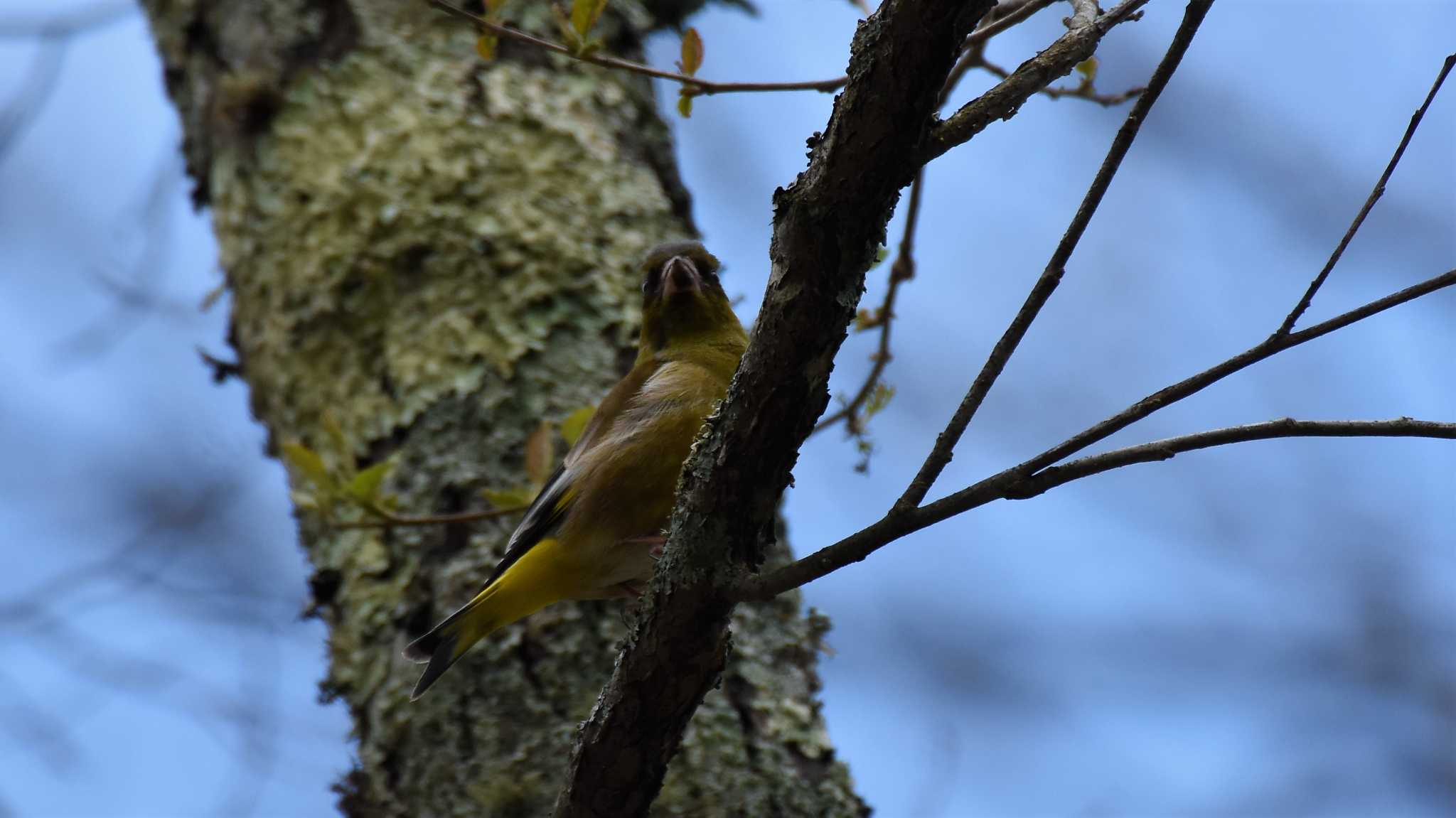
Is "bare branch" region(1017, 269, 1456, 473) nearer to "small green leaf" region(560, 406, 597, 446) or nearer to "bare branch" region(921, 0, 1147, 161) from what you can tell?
"bare branch" region(921, 0, 1147, 161)

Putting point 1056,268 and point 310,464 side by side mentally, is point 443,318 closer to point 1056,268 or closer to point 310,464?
point 310,464

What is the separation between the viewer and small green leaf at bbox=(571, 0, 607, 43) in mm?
2924

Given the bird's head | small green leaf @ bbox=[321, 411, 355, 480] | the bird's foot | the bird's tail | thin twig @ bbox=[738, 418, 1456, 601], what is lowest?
thin twig @ bbox=[738, 418, 1456, 601]

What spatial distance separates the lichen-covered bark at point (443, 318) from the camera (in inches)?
138

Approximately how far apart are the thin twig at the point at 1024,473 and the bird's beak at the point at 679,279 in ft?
6.61

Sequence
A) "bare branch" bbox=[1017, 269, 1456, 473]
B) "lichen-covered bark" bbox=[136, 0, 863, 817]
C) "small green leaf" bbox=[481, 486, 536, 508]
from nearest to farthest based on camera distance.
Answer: "bare branch" bbox=[1017, 269, 1456, 473]
"lichen-covered bark" bbox=[136, 0, 863, 817]
"small green leaf" bbox=[481, 486, 536, 508]

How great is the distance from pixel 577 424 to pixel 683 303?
1.93 feet

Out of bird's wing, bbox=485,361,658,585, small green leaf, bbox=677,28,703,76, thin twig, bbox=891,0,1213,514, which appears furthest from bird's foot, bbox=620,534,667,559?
thin twig, bbox=891,0,1213,514

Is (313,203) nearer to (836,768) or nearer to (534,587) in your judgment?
(534,587)

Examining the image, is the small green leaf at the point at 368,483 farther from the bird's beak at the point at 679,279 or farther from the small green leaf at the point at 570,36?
the small green leaf at the point at 570,36

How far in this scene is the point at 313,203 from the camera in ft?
15.5

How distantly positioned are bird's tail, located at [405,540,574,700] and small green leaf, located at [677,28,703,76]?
48.8 inches

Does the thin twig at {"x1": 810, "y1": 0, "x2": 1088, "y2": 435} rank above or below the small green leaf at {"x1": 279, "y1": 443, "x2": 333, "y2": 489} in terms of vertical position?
above

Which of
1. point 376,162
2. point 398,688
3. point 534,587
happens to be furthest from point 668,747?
point 376,162
